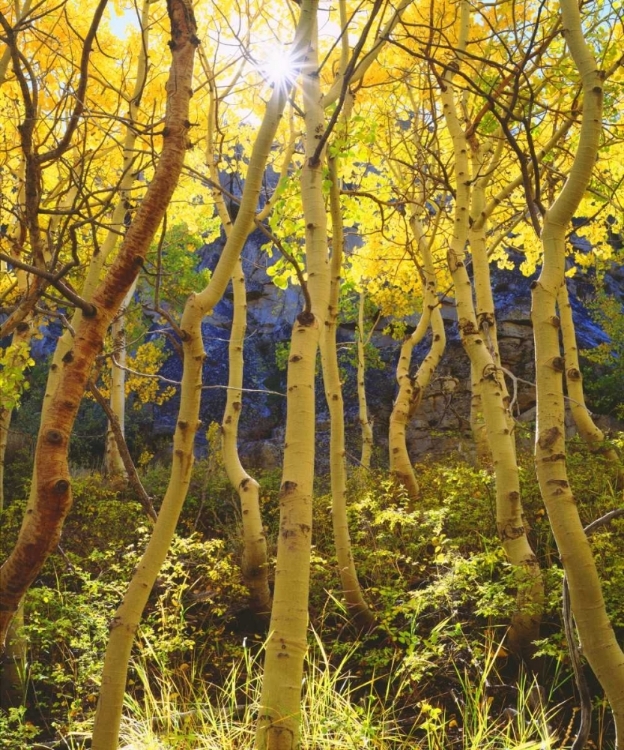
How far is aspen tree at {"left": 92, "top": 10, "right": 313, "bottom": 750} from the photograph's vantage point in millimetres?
2008

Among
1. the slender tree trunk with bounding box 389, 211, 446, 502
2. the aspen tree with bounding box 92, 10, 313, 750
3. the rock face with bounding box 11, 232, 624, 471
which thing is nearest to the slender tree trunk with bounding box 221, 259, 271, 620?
the slender tree trunk with bounding box 389, 211, 446, 502

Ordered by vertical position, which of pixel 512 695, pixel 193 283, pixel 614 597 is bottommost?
pixel 512 695

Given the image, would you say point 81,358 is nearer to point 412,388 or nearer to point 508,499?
point 508,499

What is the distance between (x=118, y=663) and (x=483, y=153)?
5.76m

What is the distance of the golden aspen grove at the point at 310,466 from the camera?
1.81m

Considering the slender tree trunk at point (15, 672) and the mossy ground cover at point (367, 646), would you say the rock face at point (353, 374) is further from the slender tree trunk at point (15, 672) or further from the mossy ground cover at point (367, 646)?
the slender tree trunk at point (15, 672)

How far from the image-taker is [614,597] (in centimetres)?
342

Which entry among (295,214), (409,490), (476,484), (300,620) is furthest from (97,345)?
(409,490)

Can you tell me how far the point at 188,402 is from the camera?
88.1 inches

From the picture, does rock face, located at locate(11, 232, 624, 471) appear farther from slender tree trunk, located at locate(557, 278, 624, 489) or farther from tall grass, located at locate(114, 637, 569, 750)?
tall grass, located at locate(114, 637, 569, 750)

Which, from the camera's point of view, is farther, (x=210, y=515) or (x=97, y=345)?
(x=210, y=515)

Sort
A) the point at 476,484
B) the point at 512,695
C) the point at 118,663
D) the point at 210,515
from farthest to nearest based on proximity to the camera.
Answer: the point at 210,515, the point at 476,484, the point at 512,695, the point at 118,663

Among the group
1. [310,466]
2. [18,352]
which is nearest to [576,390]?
[310,466]

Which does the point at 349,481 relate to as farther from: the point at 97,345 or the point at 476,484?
the point at 97,345
